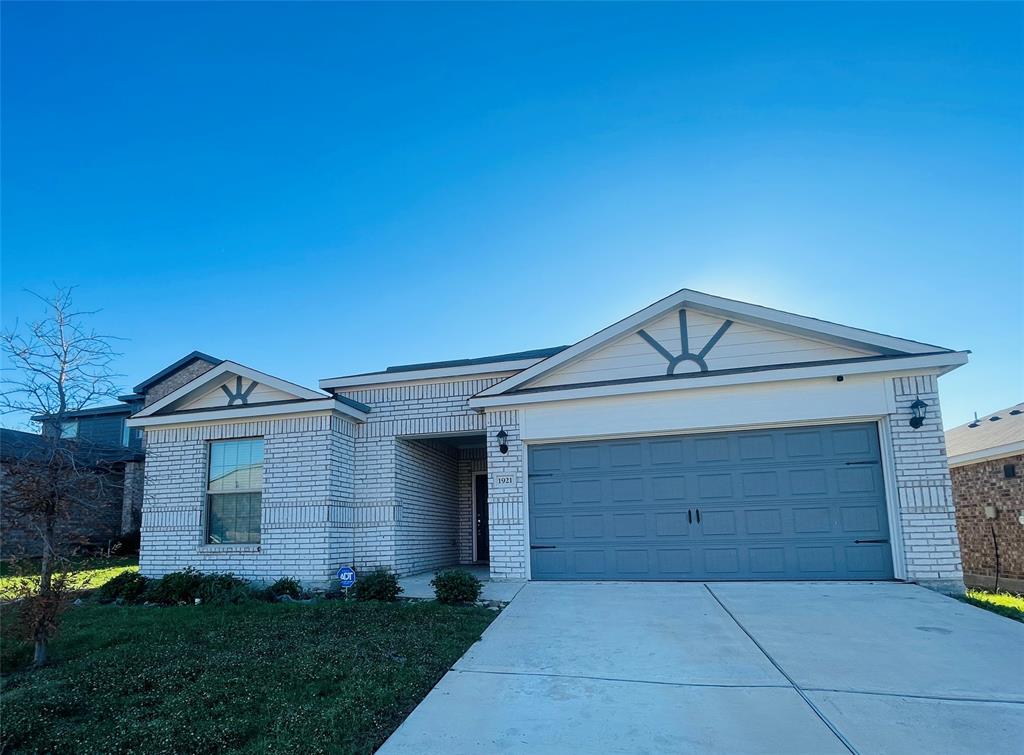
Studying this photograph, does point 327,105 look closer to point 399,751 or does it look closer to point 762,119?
point 762,119

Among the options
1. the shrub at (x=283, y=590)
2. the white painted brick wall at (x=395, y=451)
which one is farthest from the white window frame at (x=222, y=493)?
the white painted brick wall at (x=395, y=451)

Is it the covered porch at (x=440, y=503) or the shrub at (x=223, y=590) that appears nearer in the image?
the shrub at (x=223, y=590)

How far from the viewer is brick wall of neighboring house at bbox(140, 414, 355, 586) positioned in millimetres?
9758

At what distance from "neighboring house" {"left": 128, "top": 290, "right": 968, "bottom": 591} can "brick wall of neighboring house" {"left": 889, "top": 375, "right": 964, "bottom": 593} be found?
2 centimetres

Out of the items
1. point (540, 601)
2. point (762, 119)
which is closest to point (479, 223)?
point (762, 119)

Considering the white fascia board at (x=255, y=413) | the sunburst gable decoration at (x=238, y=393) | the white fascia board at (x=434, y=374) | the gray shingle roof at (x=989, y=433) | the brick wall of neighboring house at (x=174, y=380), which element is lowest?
the gray shingle roof at (x=989, y=433)

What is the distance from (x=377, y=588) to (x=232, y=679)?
3.72m

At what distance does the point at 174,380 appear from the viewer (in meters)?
22.9

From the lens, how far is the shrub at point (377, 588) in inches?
332

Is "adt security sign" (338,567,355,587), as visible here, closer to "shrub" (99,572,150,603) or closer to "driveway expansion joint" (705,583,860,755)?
"shrub" (99,572,150,603)

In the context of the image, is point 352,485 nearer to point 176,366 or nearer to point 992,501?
point 992,501

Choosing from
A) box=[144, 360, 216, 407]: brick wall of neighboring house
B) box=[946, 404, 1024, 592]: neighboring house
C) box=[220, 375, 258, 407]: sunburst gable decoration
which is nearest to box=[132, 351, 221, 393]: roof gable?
box=[144, 360, 216, 407]: brick wall of neighboring house

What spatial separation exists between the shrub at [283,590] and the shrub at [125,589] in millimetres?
2053

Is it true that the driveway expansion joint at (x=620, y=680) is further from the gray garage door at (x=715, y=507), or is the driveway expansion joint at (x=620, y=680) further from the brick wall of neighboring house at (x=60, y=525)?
the gray garage door at (x=715, y=507)
